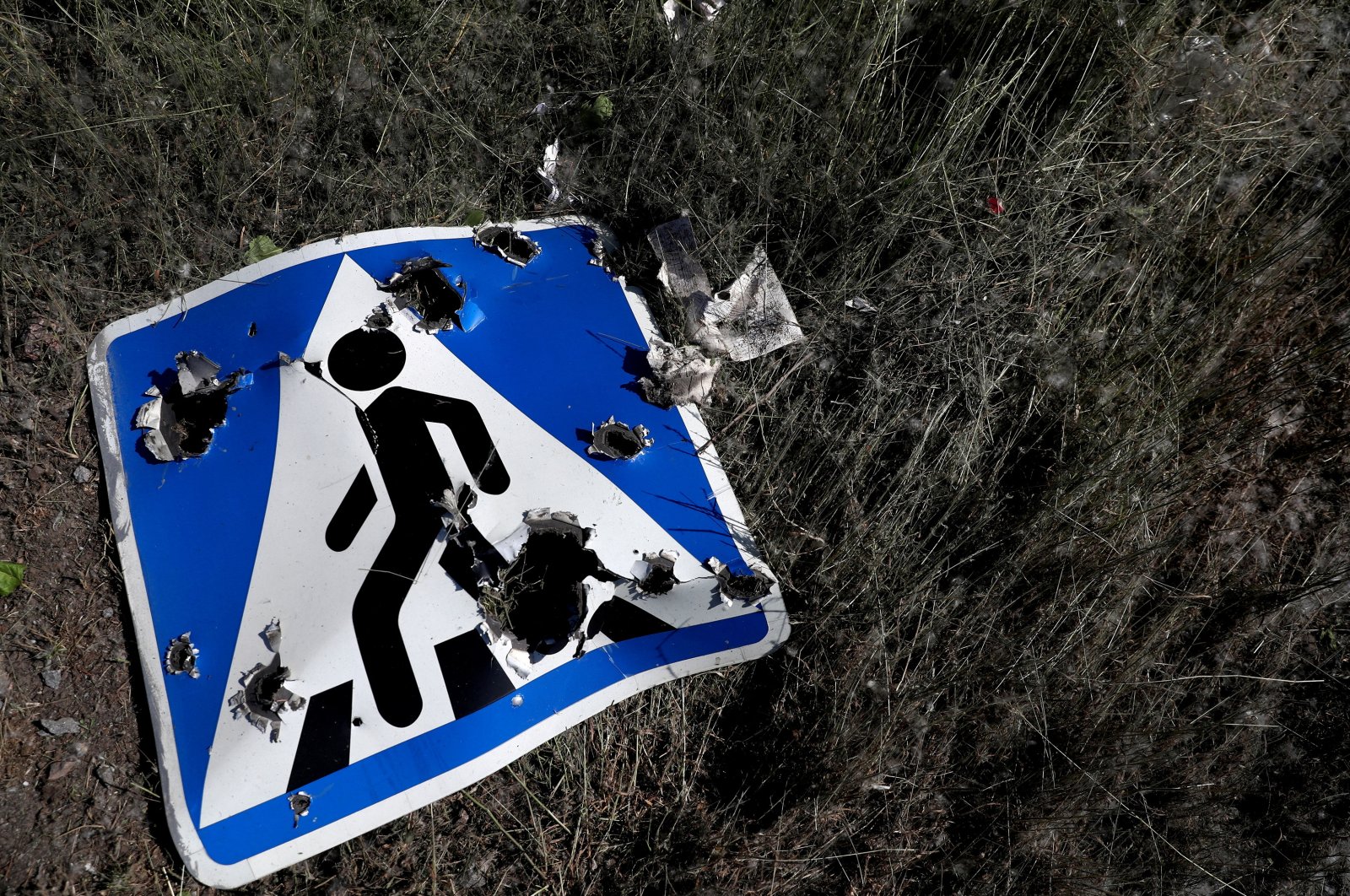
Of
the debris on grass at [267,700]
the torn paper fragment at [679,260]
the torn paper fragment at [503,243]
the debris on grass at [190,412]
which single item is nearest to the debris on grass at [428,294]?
the torn paper fragment at [503,243]

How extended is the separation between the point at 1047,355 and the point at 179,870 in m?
2.30

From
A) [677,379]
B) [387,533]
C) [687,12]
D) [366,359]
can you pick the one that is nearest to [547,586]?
[387,533]

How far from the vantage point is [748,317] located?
6.86 feet

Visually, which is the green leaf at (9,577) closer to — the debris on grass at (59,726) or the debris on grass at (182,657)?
the debris on grass at (59,726)

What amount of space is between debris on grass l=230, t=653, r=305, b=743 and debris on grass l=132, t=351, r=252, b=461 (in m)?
0.55

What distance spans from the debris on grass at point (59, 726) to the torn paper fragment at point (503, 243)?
4.64ft

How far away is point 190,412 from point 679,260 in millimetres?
1224

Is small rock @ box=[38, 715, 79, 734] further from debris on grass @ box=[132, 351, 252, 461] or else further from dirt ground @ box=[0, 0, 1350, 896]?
debris on grass @ box=[132, 351, 252, 461]

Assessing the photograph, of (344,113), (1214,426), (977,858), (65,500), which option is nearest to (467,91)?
(344,113)

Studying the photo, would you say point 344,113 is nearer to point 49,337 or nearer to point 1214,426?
point 49,337

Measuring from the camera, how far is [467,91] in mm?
2324

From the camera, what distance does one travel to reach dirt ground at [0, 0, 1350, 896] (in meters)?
1.78

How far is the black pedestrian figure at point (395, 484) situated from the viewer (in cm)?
168

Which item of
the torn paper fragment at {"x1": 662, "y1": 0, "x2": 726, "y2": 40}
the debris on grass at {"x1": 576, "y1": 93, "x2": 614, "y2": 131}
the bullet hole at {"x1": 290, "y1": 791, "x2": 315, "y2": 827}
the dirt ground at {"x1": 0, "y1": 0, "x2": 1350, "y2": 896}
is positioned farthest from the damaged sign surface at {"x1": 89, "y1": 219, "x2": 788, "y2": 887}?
the torn paper fragment at {"x1": 662, "y1": 0, "x2": 726, "y2": 40}
